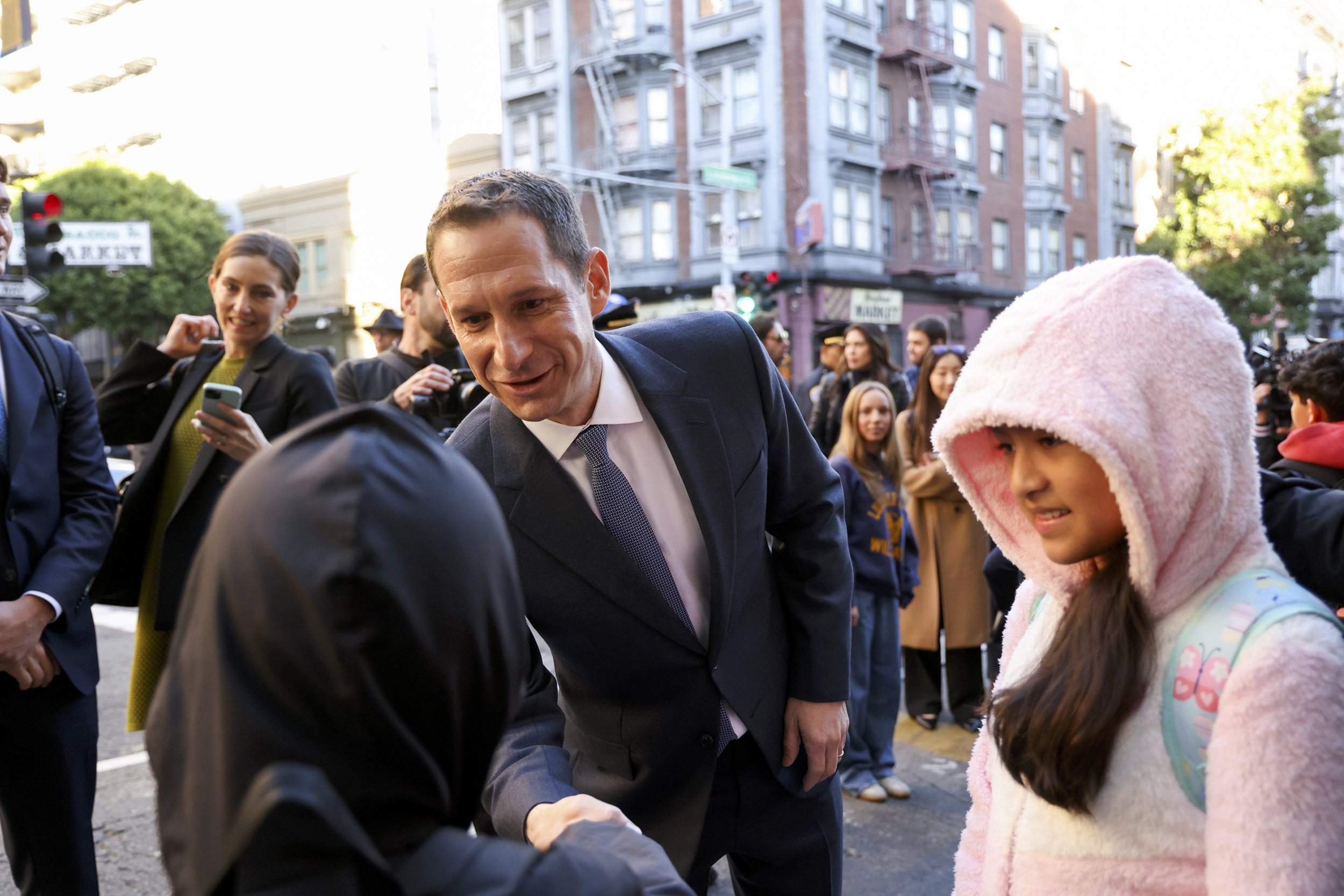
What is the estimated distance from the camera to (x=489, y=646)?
32.8 inches

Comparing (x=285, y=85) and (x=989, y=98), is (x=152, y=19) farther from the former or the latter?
(x=989, y=98)

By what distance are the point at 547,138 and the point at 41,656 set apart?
28.2 m

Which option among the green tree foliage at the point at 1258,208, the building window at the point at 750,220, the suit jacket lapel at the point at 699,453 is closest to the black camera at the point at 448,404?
the suit jacket lapel at the point at 699,453

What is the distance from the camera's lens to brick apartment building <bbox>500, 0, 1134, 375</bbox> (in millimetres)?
25719

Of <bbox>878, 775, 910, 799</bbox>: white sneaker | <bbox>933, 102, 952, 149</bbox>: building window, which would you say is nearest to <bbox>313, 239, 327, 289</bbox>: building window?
<bbox>933, 102, 952, 149</bbox>: building window

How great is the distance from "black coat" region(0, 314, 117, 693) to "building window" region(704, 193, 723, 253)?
24329 millimetres

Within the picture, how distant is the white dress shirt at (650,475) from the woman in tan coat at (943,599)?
3.62 meters

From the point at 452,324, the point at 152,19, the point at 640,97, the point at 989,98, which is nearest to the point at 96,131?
the point at 152,19

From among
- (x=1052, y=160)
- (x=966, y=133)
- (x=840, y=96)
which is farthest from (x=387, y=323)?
(x=1052, y=160)

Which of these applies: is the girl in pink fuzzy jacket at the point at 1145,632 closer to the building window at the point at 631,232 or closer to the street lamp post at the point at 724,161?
the street lamp post at the point at 724,161

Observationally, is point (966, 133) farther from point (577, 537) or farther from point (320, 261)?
point (577, 537)

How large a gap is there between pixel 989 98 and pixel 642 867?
109 ft

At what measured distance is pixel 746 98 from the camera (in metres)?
26.2

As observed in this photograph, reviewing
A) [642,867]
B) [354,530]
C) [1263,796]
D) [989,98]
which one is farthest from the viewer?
[989,98]
